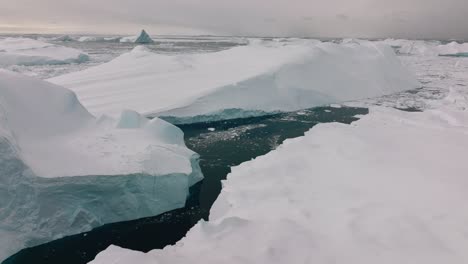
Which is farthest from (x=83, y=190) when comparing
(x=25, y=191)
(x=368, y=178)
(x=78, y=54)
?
(x=78, y=54)

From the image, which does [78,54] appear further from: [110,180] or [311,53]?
[110,180]

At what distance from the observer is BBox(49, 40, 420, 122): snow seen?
11.0 meters

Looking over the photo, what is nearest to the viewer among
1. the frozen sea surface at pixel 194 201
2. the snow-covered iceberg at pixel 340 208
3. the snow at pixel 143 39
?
the snow-covered iceberg at pixel 340 208

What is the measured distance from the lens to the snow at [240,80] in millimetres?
11000

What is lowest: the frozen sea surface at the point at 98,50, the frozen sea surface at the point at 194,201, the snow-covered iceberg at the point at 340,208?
the frozen sea surface at the point at 98,50

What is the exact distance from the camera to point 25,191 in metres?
4.62

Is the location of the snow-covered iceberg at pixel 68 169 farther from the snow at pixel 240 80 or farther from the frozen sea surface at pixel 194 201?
the snow at pixel 240 80

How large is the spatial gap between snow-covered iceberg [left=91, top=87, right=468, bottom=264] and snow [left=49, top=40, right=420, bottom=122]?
429 centimetres

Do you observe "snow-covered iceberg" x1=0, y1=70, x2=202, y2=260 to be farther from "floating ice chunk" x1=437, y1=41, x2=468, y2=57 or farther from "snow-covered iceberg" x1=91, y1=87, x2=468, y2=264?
"floating ice chunk" x1=437, y1=41, x2=468, y2=57

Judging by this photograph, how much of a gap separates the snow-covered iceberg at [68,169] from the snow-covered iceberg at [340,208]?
3.55 feet

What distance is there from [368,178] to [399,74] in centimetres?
1353

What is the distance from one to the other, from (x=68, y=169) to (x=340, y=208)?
365cm

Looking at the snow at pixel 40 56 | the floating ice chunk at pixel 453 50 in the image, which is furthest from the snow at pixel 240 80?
the floating ice chunk at pixel 453 50

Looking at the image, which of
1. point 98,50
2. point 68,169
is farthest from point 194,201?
point 98,50
